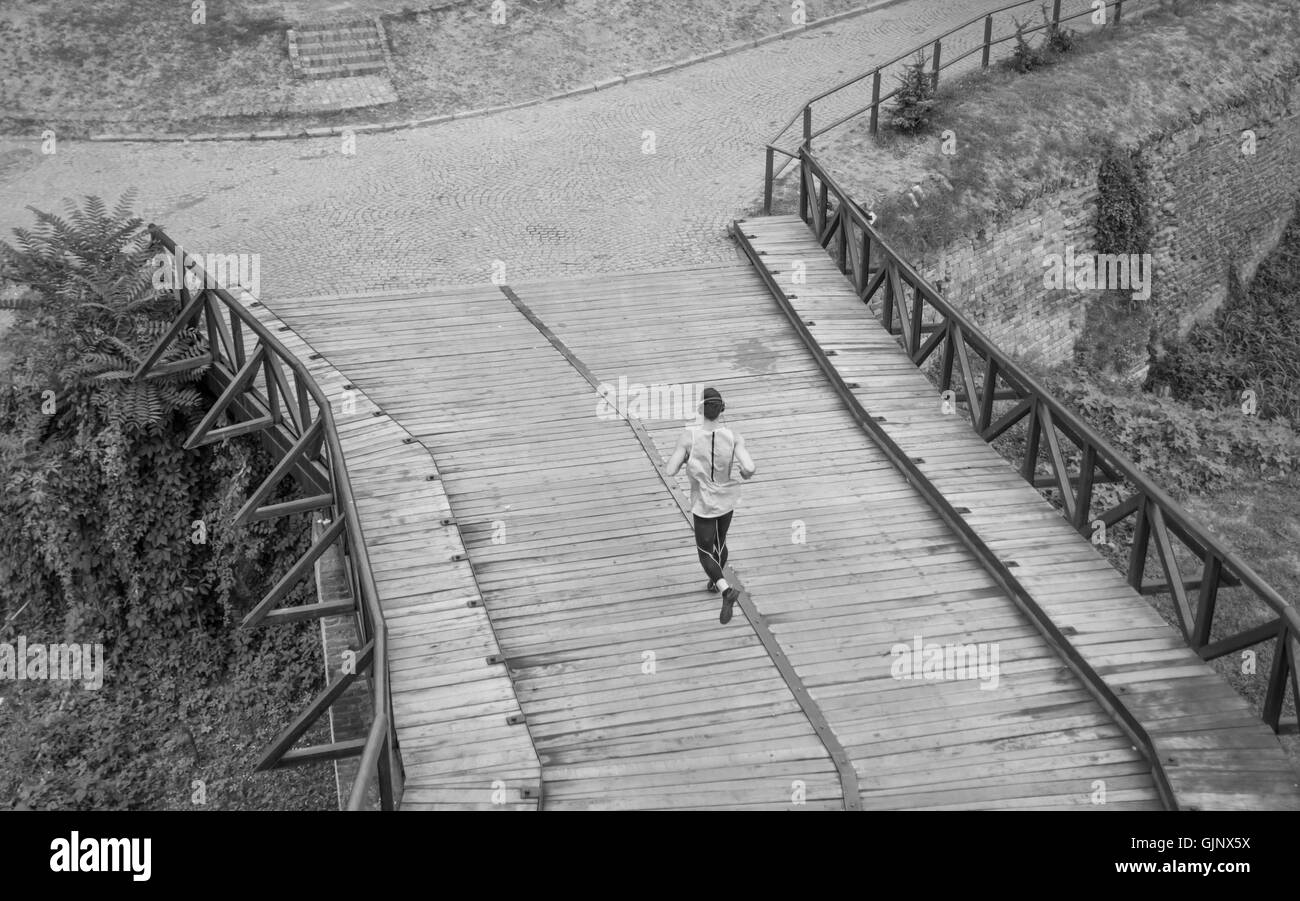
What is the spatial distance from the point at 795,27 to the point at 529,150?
6.53m

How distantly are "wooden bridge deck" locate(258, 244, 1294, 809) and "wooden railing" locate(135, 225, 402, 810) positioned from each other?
0.84 m

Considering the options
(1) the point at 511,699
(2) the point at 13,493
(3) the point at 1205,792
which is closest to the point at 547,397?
(1) the point at 511,699

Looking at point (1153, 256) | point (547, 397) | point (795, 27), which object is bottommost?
point (1153, 256)

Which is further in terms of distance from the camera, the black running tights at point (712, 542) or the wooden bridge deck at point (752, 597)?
the black running tights at point (712, 542)

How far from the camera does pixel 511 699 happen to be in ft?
26.4

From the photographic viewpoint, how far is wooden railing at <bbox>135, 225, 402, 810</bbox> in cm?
732

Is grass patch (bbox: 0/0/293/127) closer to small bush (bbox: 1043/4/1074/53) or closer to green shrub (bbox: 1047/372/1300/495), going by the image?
small bush (bbox: 1043/4/1074/53)

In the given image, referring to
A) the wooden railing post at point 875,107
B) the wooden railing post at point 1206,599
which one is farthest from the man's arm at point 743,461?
the wooden railing post at point 875,107

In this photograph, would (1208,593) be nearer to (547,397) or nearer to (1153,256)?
(547,397)

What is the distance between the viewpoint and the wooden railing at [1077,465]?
25.8 feet

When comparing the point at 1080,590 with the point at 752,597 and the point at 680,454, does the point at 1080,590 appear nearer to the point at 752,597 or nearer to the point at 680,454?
the point at 752,597

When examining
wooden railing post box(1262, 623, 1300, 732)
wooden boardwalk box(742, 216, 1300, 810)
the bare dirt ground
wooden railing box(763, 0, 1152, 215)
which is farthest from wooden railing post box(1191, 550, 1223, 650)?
the bare dirt ground

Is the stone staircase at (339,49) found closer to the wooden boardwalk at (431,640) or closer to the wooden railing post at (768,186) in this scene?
the wooden railing post at (768,186)

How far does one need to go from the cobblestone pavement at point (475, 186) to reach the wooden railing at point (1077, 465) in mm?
1448
